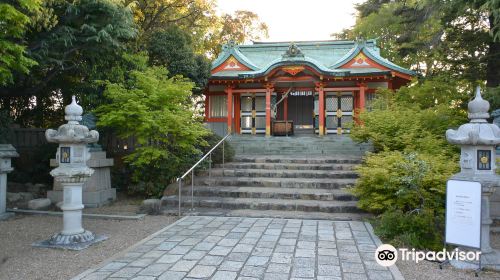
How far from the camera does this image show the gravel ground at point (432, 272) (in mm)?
4289

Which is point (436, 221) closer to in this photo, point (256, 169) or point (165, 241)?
point (165, 241)

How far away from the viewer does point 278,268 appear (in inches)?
174

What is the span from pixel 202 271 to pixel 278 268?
967mm

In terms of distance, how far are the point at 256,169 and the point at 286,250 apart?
17.1 ft

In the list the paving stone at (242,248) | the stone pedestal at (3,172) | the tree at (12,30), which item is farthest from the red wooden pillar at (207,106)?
the paving stone at (242,248)

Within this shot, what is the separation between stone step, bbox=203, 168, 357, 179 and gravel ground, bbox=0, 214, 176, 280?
9.39 ft

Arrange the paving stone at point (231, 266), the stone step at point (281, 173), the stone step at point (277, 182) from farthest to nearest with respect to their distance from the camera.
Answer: the stone step at point (281, 173) → the stone step at point (277, 182) → the paving stone at point (231, 266)

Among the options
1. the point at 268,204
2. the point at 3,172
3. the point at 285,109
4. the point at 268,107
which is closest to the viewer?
the point at 3,172

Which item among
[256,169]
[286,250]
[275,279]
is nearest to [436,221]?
[286,250]

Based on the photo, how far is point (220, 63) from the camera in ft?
55.7

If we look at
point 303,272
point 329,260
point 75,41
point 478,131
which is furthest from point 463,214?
point 75,41

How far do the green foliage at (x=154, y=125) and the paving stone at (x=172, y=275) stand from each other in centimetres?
452

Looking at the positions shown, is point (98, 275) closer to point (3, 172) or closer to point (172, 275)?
point (172, 275)

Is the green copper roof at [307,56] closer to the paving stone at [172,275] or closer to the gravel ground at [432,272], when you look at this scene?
the gravel ground at [432,272]
